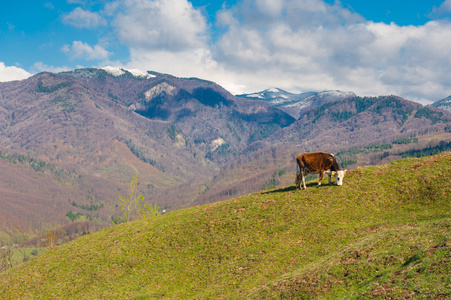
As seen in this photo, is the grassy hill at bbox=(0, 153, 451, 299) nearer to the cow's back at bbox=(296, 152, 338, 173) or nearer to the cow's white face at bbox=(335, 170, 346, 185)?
the cow's white face at bbox=(335, 170, 346, 185)

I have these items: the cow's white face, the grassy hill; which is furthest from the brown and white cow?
the grassy hill

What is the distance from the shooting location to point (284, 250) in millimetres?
32969

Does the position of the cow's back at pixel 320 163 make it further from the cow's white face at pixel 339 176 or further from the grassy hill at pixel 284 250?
the grassy hill at pixel 284 250

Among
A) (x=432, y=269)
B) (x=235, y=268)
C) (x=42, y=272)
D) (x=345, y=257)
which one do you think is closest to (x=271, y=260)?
(x=235, y=268)

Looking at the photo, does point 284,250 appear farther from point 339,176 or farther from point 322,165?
point 339,176

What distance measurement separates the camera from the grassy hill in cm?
2286

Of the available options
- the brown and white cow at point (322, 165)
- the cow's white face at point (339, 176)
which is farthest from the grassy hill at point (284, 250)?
the brown and white cow at point (322, 165)

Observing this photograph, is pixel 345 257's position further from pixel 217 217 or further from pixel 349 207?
pixel 217 217

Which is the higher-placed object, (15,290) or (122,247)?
(122,247)

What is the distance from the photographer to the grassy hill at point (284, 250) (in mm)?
22859

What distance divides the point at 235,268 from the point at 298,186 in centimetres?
1749

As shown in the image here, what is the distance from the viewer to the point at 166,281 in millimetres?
32812

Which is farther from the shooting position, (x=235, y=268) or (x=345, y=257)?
(x=235, y=268)

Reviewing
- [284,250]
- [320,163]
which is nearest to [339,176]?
[320,163]
